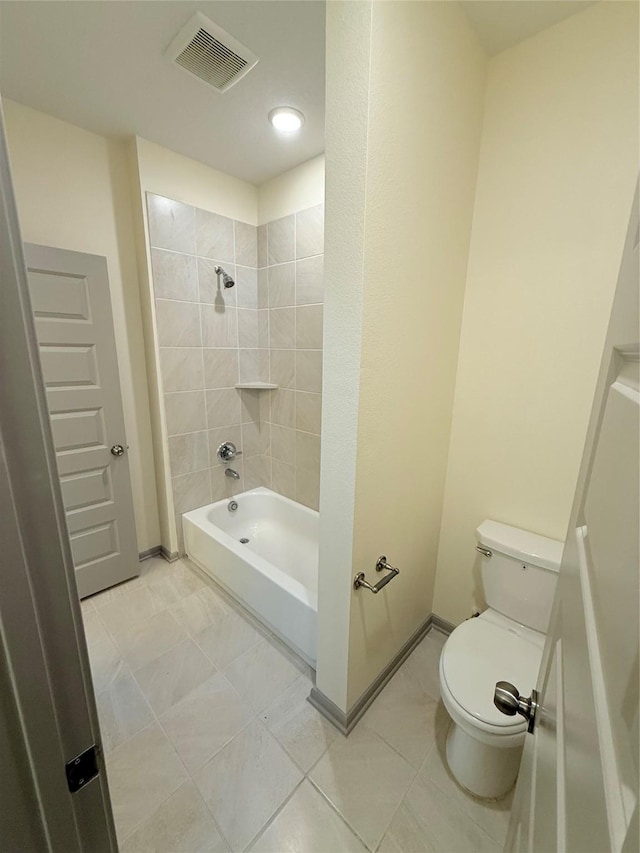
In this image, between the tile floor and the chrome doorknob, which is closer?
the chrome doorknob

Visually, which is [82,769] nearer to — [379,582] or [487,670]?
[379,582]

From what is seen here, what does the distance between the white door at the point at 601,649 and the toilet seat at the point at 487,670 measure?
18.8 inches

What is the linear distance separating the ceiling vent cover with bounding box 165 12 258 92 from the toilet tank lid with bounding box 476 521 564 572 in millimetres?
2150

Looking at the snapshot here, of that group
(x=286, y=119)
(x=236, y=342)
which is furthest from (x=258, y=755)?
(x=286, y=119)

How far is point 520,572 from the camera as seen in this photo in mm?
1363

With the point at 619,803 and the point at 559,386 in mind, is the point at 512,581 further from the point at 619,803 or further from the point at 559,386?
the point at 619,803

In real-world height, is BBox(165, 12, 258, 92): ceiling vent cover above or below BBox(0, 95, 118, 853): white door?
above

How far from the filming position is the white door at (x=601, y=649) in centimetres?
27

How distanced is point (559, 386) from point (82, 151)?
2600mm

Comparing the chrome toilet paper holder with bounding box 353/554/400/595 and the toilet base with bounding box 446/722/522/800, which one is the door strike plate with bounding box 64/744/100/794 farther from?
the toilet base with bounding box 446/722/522/800

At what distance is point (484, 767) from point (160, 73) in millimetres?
2903

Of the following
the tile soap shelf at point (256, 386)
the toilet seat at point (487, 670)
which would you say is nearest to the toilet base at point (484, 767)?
the toilet seat at point (487, 670)

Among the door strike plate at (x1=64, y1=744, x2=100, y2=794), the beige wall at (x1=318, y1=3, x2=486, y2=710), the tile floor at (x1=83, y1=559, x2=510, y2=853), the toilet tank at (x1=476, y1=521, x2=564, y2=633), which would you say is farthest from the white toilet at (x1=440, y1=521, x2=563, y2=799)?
the door strike plate at (x1=64, y1=744, x2=100, y2=794)

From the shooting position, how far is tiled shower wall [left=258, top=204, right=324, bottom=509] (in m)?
2.15
